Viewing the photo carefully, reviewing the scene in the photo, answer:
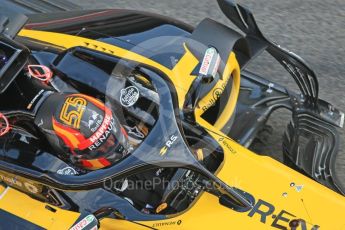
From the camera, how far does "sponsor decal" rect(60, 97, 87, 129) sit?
3930 millimetres

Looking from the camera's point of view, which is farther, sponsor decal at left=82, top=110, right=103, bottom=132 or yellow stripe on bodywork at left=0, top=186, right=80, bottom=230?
yellow stripe on bodywork at left=0, top=186, right=80, bottom=230

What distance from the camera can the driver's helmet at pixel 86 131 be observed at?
3910mm

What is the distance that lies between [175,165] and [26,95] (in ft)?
4.15

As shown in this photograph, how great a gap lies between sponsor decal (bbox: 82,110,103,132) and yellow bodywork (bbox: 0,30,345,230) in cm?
77

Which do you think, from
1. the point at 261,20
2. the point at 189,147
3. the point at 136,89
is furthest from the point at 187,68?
the point at 261,20

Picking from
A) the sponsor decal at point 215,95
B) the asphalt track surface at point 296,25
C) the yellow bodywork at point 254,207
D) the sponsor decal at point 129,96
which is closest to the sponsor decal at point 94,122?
the sponsor decal at point 129,96

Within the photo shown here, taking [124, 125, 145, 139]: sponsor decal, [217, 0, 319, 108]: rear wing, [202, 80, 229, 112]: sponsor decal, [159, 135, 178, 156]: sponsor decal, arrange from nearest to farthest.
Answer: [159, 135, 178, 156]: sponsor decal
[124, 125, 145, 139]: sponsor decal
[202, 80, 229, 112]: sponsor decal
[217, 0, 319, 108]: rear wing

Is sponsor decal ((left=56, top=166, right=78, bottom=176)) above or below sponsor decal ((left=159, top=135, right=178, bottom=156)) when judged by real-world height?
below

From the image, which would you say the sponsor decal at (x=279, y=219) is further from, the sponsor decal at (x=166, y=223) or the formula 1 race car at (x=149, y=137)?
the sponsor decal at (x=166, y=223)

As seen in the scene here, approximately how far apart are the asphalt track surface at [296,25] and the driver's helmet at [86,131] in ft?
9.57

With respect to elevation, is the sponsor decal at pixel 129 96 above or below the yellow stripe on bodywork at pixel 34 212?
above

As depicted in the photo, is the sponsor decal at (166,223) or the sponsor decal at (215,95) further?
the sponsor decal at (215,95)

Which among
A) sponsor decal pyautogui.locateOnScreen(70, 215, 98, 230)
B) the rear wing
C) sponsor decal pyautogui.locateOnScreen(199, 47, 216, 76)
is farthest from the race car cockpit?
the rear wing

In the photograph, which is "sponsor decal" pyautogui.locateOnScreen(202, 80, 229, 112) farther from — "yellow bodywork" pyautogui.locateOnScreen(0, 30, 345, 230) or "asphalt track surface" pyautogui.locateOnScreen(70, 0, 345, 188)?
"asphalt track surface" pyautogui.locateOnScreen(70, 0, 345, 188)
